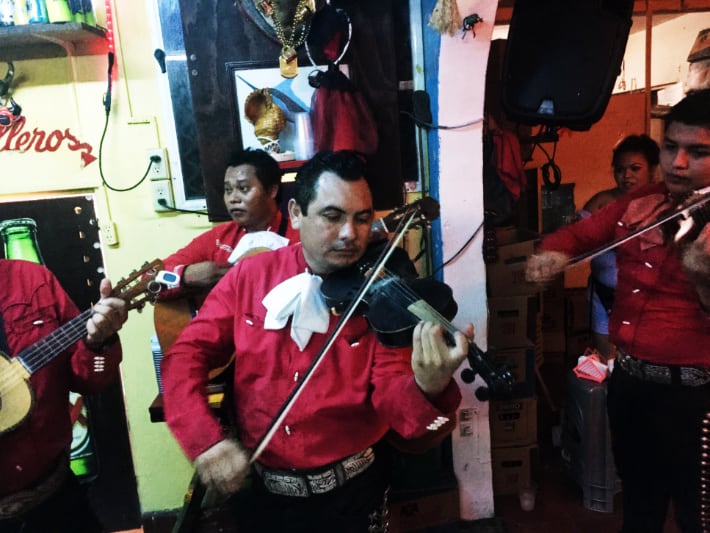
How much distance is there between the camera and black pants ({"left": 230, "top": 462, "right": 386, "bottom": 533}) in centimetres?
169

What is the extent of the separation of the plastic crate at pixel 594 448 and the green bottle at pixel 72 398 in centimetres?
278

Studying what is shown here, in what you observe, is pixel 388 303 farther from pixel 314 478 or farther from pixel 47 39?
pixel 47 39

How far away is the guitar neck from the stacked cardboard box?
212 centimetres

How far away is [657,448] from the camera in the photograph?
2.01 meters

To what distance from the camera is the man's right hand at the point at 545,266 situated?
2.08 metres

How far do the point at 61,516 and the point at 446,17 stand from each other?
253cm

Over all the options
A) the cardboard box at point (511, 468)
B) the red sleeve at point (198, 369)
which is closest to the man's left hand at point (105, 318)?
the red sleeve at point (198, 369)

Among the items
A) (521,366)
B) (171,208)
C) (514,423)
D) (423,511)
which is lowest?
(423,511)

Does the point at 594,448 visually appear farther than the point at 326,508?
Yes

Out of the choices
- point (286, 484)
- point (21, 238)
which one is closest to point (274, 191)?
point (286, 484)

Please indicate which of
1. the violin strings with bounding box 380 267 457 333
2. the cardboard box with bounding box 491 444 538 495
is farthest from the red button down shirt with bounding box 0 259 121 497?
the cardboard box with bounding box 491 444 538 495

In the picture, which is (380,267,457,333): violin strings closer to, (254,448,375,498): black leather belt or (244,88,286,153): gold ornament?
(254,448,375,498): black leather belt

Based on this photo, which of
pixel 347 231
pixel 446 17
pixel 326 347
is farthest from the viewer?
pixel 446 17

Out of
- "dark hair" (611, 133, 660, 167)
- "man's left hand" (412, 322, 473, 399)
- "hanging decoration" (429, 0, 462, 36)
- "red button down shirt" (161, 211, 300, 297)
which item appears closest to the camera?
"man's left hand" (412, 322, 473, 399)
